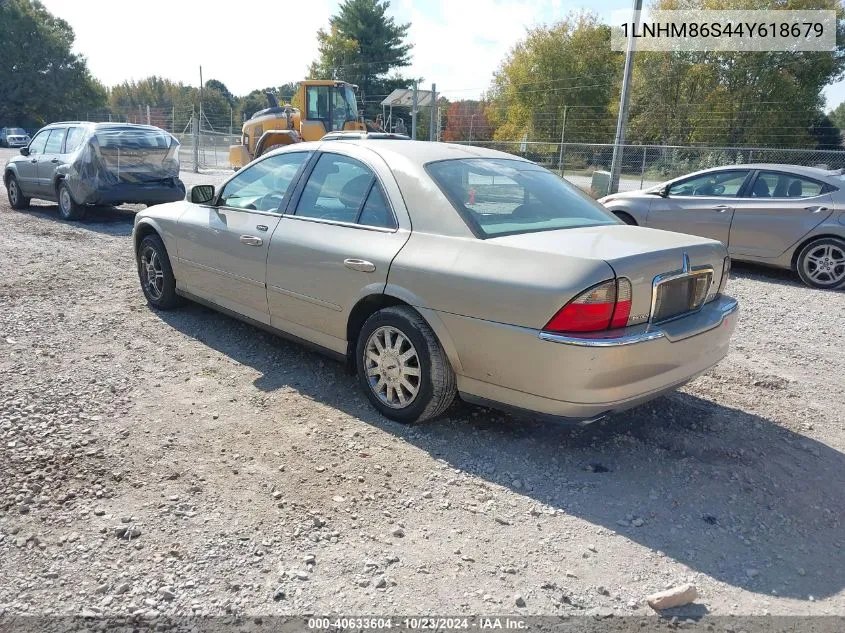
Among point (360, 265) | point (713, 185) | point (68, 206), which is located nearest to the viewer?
point (360, 265)

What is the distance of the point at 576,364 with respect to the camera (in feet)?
10.3

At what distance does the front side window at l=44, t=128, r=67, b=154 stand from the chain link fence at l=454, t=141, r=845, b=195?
12.5m

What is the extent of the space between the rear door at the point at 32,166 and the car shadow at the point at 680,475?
10164 mm

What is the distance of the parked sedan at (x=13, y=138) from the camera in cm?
4584

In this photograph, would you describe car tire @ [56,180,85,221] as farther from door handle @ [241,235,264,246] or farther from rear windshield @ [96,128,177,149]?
door handle @ [241,235,264,246]

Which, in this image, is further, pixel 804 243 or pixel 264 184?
pixel 804 243

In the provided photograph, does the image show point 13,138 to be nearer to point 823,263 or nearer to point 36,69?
point 36,69

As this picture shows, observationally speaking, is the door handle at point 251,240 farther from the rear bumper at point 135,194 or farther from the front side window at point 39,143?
the front side window at point 39,143

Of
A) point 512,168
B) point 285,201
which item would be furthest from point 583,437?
point 285,201

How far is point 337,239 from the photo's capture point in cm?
414

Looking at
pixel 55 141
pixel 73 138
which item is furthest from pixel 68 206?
pixel 55 141

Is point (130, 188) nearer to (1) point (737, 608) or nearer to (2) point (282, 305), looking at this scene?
(2) point (282, 305)

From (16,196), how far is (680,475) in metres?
13.6

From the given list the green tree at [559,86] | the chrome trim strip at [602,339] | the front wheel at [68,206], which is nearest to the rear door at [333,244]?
the chrome trim strip at [602,339]
